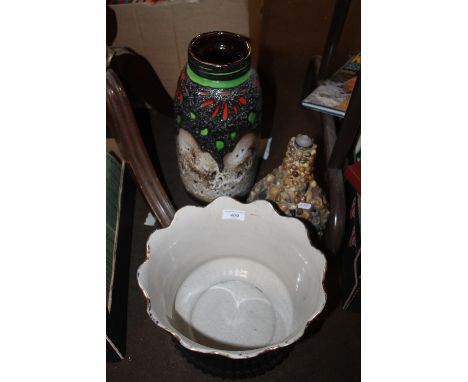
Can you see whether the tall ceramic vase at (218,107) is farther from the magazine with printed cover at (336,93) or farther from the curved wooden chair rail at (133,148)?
the magazine with printed cover at (336,93)

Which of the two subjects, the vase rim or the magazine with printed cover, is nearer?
the vase rim

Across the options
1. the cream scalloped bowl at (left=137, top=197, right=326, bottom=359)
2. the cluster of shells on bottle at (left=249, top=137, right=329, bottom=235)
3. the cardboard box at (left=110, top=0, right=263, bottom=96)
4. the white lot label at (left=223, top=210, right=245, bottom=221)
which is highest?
the cardboard box at (left=110, top=0, right=263, bottom=96)

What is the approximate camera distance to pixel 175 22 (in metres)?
1.01

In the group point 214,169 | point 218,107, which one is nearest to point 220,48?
point 218,107

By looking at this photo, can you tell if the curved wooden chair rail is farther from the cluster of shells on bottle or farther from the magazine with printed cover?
the magazine with printed cover

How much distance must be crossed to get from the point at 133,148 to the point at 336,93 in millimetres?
595

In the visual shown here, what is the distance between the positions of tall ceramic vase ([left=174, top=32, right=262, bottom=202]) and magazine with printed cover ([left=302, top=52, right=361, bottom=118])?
318mm

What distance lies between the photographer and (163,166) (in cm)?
121

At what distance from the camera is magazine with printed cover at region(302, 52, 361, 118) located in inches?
43.5

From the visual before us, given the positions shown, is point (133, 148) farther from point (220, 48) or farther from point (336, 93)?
point (336, 93)

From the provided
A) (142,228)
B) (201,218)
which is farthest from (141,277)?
(142,228)

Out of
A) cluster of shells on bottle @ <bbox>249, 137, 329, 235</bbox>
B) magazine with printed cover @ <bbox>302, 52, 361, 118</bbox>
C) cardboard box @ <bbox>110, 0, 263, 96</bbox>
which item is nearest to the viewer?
cluster of shells on bottle @ <bbox>249, 137, 329, 235</bbox>

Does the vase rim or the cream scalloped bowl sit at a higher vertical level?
the vase rim

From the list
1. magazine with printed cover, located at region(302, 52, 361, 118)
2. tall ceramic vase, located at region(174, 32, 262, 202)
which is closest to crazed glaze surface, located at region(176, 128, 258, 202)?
tall ceramic vase, located at region(174, 32, 262, 202)
